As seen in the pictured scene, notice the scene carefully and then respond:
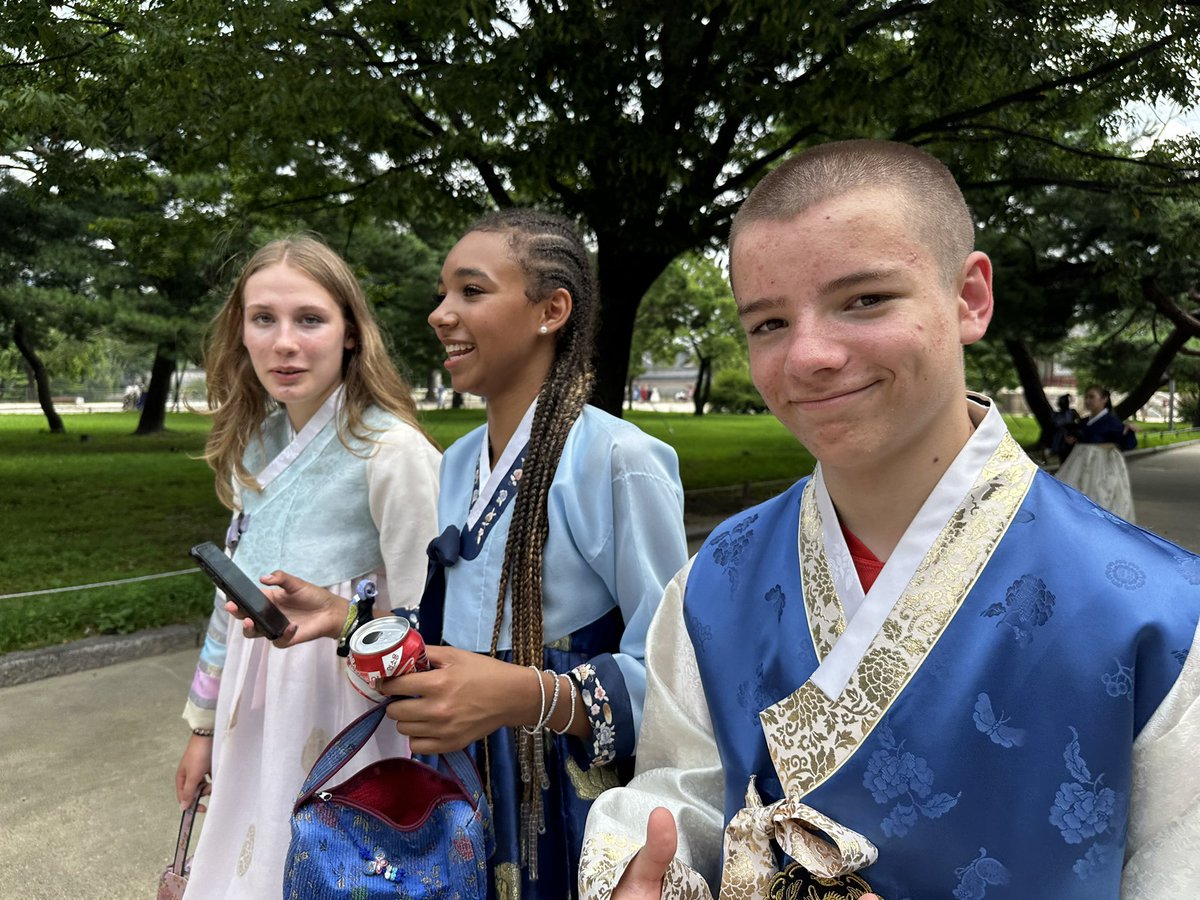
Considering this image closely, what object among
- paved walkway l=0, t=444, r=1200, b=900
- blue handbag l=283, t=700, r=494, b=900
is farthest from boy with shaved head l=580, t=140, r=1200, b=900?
paved walkway l=0, t=444, r=1200, b=900

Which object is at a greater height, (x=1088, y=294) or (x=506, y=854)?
(x=1088, y=294)

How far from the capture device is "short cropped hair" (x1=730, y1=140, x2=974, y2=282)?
40.8 inches

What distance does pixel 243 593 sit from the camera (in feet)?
5.24

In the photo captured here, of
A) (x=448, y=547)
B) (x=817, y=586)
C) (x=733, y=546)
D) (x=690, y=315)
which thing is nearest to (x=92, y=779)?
(x=448, y=547)

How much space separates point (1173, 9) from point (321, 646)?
6.56 meters

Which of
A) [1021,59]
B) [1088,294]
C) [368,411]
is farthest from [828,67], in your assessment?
[1088,294]

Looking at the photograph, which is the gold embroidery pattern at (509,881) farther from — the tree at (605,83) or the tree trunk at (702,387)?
the tree trunk at (702,387)

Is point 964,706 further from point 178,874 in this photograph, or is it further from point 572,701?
point 178,874

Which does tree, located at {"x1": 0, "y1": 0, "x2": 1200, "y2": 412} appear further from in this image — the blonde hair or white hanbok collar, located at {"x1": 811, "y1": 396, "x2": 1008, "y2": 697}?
white hanbok collar, located at {"x1": 811, "y1": 396, "x2": 1008, "y2": 697}

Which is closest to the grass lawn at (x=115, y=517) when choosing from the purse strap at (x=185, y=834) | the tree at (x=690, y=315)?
the purse strap at (x=185, y=834)

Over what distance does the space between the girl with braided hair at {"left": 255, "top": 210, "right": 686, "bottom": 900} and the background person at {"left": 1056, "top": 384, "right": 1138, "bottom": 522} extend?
31.6ft

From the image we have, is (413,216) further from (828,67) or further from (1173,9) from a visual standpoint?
(1173,9)

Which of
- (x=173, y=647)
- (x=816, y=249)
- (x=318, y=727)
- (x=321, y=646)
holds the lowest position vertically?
(x=173, y=647)

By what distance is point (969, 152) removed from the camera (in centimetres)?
811
